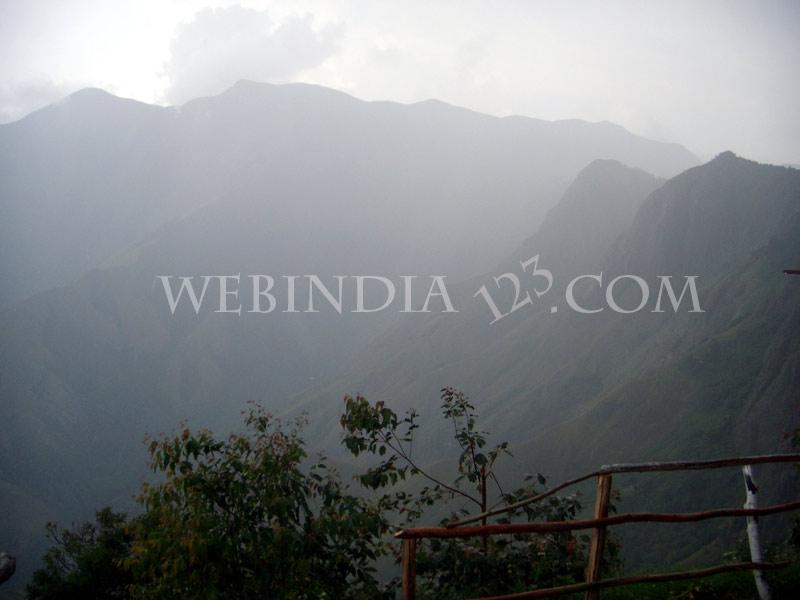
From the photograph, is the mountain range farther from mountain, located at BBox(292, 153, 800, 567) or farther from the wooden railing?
the wooden railing

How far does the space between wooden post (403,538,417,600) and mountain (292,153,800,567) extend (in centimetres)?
2032

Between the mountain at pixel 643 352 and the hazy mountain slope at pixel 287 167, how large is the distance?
28283mm

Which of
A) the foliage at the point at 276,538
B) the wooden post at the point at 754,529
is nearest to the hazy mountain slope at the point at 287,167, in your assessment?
the foliage at the point at 276,538

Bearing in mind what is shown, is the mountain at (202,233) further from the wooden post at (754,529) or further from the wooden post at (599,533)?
the wooden post at (754,529)

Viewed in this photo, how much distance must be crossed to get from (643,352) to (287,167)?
2903 inches

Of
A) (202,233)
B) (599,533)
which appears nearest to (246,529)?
(599,533)

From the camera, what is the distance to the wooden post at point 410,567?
124 inches

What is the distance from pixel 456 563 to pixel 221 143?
4486 inches

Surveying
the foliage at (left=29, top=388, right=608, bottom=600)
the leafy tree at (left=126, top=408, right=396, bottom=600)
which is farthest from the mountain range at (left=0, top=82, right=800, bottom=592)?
the leafy tree at (left=126, top=408, right=396, bottom=600)

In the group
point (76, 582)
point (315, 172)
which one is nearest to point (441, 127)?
point (315, 172)

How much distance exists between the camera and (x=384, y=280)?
89875 millimetres

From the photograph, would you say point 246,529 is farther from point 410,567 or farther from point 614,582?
point 614,582

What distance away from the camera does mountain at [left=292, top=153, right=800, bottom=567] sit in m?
26.5

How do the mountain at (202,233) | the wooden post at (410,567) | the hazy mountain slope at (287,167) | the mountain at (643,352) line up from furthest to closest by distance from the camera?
the hazy mountain slope at (287,167)
the mountain at (202,233)
the mountain at (643,352)
the wooden post at (410,567)
